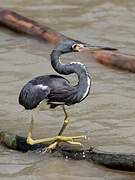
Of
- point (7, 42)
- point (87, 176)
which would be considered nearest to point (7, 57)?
point (7, 42)

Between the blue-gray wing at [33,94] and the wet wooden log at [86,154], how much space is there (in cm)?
32

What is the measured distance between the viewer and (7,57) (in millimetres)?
7246

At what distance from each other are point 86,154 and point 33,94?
1.81 feet

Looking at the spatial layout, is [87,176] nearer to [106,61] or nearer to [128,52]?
[106,61]

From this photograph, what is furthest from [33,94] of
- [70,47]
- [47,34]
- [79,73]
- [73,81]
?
[47,34]

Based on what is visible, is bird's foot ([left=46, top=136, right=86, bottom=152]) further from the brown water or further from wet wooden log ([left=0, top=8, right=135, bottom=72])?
wet wooden log ([left=0, top=8, right=135, bottom=72])

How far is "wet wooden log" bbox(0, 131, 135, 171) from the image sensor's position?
181 inches

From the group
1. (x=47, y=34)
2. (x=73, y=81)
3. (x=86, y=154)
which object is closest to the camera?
(x=86, y=154)

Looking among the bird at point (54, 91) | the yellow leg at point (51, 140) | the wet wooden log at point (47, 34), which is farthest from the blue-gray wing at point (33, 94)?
the wet wooden log at point (47, 34)

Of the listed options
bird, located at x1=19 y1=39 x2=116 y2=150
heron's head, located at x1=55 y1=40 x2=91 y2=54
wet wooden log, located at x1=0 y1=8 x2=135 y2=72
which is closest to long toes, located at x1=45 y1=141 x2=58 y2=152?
bird, located at x1=19 y1=39 x2=116 y2=150

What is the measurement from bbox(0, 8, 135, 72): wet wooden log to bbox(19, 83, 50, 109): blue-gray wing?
2052 mm

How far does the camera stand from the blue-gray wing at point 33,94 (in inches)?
189

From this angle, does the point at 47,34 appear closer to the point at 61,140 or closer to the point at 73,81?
the point at 73,81

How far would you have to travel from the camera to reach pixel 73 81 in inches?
259
